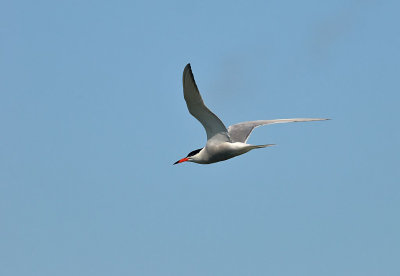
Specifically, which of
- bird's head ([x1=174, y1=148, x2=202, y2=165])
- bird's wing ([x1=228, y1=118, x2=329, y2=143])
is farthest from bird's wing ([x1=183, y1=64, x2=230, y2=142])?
bird's wing ([x1=228, y1=118, x2=329, y2=143])

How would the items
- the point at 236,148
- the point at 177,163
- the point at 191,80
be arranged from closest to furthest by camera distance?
1. the point at 191,80
2. the point at 236,148
3. the point at 177,163

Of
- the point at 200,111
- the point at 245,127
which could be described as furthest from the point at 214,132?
the point at 245,127

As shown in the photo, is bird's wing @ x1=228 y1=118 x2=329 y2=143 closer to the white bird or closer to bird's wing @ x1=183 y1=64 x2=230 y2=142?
the white bird

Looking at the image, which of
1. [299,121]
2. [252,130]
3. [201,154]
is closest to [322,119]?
[299,121]

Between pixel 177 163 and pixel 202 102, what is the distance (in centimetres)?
434

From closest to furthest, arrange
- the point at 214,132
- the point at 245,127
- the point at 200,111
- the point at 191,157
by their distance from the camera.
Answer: the point at 200,111
the point at 214,132
the point at 191,157
the point at 245,127

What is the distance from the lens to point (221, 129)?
22.7 m

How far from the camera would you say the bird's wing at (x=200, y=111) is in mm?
20000

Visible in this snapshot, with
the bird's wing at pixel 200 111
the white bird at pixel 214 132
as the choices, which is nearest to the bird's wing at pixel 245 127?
the white bird at pixel 214 132

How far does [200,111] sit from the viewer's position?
21734 millimetres

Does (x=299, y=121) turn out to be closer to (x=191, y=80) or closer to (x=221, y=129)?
(x=221, y=129)

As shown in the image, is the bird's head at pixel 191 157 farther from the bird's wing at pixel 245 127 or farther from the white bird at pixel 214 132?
the bird's wing at pixel 245 127

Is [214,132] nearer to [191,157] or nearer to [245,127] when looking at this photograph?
[191,157]

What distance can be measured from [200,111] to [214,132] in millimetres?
1431
